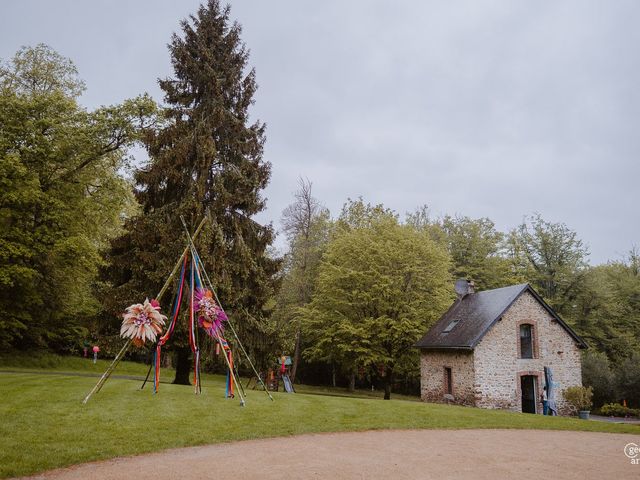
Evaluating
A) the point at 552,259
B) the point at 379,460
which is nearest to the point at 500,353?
the point at 379,460

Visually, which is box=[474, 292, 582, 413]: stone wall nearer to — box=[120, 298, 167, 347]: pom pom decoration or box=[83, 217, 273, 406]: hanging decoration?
box=[83, 217, 273, 406]: hanging decoration

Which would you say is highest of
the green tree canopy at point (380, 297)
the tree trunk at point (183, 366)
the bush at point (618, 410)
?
the green tree canopy at point (380, 297)

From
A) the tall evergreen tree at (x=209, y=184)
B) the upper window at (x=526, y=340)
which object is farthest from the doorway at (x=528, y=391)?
the tall evergreen tree at (x=209, y=184)

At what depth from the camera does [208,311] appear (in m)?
14.1

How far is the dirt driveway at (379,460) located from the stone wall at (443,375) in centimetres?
1226

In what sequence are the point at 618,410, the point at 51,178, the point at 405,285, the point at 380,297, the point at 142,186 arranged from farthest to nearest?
the point at 405,285, the point at 380,297, the point at 618,410, the point at 51,178, the point at 142,186

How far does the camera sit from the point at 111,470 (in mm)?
7086

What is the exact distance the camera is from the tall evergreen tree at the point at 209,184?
1766 centimetres

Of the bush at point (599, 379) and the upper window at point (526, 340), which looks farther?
the bush at point (599, 379)

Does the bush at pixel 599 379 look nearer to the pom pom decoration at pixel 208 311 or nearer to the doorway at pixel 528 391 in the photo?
the doorway at pixel 528 391

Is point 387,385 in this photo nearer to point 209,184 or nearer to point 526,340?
point 526,340

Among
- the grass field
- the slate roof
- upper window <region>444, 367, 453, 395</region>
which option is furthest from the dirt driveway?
upper window <region>444, 367, 453, 395</region>

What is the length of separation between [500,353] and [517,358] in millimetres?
1148

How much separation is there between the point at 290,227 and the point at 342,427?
28.1 m
